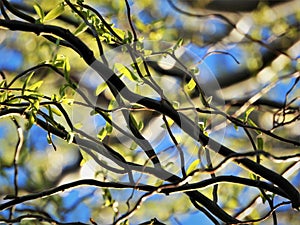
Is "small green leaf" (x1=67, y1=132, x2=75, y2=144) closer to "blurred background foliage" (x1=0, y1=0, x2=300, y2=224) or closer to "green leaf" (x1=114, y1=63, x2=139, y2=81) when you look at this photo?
"green leaf" (x1=114, y1=63, x2=139, y2=81)

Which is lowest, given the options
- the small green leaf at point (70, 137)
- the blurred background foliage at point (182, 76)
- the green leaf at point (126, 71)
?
the small green leaf at point (70, 137)

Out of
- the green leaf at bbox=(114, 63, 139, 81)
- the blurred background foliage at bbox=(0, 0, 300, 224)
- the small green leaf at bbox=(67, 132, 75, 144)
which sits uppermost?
the blurred background foliage at bbox=(0, 0, 300, 224)

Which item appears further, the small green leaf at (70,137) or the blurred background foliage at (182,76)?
the blurred background foliage at (182,76)

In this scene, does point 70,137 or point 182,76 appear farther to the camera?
point 182,76

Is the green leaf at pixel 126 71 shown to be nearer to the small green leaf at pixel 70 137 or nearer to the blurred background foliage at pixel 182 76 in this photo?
the small green leaf at pixel 70 137

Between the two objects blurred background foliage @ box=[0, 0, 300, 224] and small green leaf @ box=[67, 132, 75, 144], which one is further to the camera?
blurred background foliage @ box=[0, 0, 300, 224]

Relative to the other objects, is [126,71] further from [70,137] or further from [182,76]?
[182,76]

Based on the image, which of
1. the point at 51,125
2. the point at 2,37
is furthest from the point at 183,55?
the point at 51,125

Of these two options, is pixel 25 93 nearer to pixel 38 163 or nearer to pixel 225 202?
pixel 225 202

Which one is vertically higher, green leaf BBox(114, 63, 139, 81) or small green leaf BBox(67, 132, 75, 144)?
green leaf BBox(114, 63, 139, 81)

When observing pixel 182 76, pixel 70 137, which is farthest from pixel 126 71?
pixel 182 76

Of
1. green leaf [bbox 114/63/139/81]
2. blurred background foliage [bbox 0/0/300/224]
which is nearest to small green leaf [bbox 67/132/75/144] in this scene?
green leaf [bbox 114/63/139/81]

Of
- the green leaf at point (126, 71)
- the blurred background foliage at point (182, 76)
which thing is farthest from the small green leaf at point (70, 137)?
the blurred background foliage at point (182, 76)

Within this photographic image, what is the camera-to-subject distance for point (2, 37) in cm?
140
